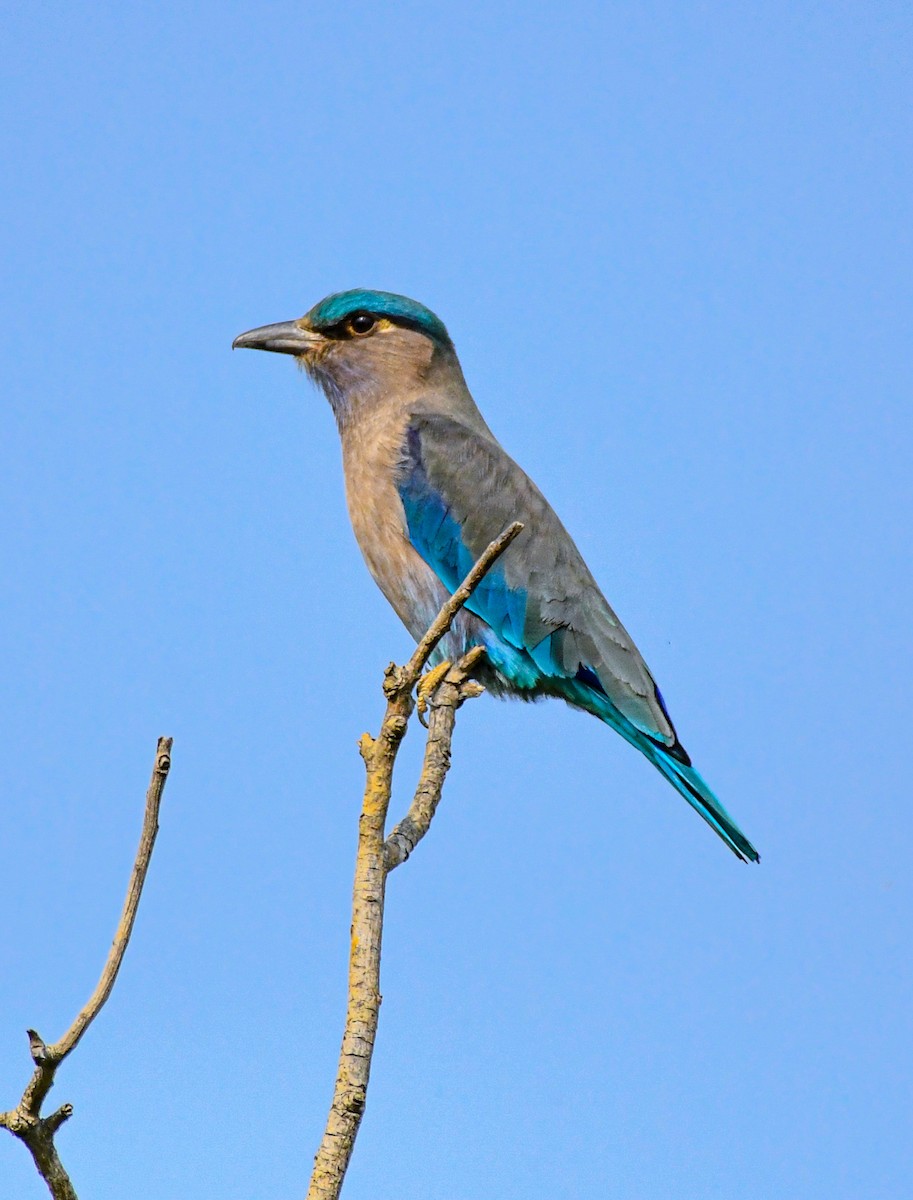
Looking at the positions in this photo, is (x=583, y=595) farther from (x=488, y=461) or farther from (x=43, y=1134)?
(x=43, y=1134)

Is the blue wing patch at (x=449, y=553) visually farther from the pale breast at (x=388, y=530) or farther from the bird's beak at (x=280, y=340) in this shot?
the bird's beak at (x=280, y=340)

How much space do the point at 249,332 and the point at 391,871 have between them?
16.7ft

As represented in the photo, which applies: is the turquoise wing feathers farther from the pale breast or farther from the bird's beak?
the bird's beak

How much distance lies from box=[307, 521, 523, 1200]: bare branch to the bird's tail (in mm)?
2763

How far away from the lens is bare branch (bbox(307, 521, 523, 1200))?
2877 millimetres

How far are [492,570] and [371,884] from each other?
13.3 feet

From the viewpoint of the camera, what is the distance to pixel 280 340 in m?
8.00

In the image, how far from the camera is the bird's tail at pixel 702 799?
660 centimetres

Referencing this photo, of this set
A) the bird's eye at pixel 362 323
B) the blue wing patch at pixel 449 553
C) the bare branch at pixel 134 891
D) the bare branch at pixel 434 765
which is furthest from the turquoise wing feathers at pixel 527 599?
the bare branch at pixel 134 891

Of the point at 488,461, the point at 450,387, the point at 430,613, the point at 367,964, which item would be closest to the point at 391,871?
the point at 367,964

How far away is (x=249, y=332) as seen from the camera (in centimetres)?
802

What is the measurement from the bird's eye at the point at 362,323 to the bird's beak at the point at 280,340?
0.65ft

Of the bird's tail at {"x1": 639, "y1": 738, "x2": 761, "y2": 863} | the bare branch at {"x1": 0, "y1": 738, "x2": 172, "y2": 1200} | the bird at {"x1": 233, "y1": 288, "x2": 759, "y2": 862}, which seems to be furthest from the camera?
the bird at {"x1": 233, "y1": 288, "x2": 759, "y2": 862}

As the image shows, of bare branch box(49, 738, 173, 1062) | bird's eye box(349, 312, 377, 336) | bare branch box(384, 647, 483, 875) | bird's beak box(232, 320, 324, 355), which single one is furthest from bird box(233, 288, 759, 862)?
bare branch box(49, 738, 173, 1062)
